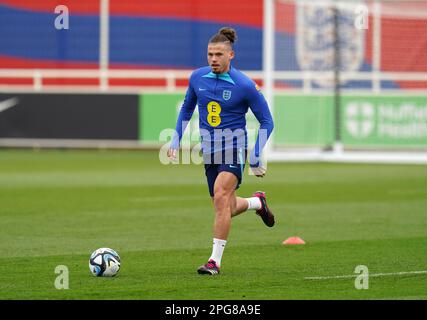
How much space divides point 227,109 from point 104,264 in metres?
1.93

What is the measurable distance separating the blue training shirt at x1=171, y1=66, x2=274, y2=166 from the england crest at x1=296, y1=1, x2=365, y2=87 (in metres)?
16.8

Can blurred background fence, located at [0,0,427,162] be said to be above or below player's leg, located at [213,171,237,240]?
above

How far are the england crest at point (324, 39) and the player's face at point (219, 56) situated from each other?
16.9 meters

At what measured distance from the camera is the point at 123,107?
30.5 metres

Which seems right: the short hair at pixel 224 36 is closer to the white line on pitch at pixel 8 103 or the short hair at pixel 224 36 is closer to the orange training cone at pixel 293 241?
the orange training cone at pixel 293 241

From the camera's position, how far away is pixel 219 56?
35.9 ft

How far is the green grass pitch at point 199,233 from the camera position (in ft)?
32.1

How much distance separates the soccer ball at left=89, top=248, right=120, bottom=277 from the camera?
1028 cm

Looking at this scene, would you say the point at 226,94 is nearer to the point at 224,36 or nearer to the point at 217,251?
the point at 224,36

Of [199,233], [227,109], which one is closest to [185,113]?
[227,109]

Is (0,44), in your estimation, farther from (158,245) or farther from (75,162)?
(158,245)

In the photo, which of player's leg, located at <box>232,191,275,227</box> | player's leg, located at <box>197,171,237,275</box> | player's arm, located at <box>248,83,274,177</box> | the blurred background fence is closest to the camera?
player's leg, located at <box>197,171,237,275</box>

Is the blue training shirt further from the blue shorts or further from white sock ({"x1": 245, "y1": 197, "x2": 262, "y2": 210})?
white sock ({"x1": 245, "y1": 197, "x2": 262, "y2": 210})

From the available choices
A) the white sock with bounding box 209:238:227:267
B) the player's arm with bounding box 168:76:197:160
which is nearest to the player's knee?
the white sock with bounding box 209:238:227:267
